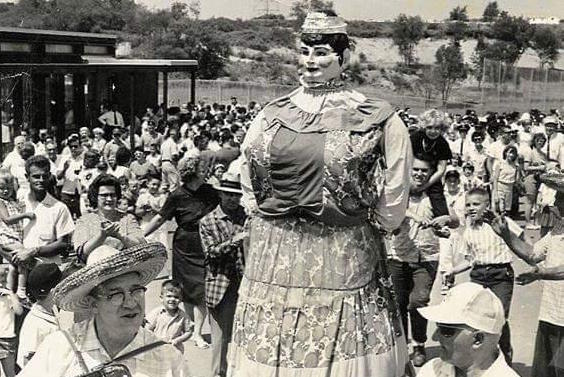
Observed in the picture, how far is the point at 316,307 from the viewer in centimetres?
423

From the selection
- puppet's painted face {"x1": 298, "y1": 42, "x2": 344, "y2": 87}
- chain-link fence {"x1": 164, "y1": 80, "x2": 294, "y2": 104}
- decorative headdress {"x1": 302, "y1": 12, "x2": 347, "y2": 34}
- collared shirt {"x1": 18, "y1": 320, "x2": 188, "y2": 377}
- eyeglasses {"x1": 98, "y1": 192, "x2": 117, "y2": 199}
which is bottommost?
chain-link fence {"x1": 164, "y1": 80, "x2": 294, "y2": 104}

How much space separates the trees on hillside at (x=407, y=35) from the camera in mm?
72188

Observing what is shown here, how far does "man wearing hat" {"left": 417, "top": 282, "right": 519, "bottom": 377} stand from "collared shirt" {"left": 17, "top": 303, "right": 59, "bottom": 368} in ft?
8.53

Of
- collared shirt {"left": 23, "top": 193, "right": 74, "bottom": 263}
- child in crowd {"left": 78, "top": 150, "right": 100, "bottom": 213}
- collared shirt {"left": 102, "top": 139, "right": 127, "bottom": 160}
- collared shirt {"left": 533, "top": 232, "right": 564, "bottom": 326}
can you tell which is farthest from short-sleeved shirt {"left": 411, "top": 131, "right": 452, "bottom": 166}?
collared shirt {"left": 102, "top": 139, "right": 127, "bottom": 160}

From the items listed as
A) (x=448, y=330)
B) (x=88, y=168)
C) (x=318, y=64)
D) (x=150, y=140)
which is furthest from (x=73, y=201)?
(x=448, y=330)

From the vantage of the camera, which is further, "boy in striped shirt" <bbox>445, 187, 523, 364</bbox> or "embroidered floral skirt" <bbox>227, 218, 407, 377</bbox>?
"boy in striped shirt" <bbox>445, 187, 523, 364</bbox>

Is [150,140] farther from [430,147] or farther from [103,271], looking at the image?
[103,271]

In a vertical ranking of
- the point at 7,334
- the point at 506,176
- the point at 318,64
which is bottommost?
the point at 506,176

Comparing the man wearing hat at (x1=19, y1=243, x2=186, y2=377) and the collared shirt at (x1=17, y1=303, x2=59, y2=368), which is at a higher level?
the man wearing hat at (x1=19, y1=243, x2=186, y2=377)

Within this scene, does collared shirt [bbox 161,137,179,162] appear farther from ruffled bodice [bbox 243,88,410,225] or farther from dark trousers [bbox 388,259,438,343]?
ruffled bodice [bbox 243,88,410,225]

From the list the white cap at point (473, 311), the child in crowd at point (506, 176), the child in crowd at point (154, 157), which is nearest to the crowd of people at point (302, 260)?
the white cap at point (473, 311)

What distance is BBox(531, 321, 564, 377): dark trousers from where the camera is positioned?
5.68m

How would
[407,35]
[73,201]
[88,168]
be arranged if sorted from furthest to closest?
[407,35] → [73,201] → [88,168]

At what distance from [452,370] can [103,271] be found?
1.35 meters
